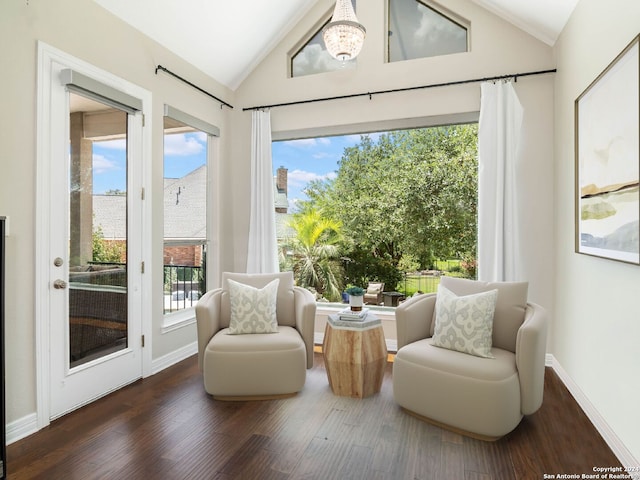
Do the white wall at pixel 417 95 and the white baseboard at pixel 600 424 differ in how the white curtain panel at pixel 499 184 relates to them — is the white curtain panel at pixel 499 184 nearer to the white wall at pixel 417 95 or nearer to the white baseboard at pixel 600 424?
the white wall at pixel 417 95

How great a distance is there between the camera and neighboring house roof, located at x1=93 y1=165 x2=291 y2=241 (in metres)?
3.10

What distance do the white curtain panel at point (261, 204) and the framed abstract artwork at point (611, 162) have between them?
9.03 feet

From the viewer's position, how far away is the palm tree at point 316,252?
4.52 m

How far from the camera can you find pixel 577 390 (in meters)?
2.84

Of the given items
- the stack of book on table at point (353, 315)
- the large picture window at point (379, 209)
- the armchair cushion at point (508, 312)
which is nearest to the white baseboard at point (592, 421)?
the armchair cushion at point (508, 312)

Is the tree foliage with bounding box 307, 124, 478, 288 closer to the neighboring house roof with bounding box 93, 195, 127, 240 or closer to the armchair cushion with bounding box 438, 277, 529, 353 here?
the armchair cushion with bounding box 438, 277, 529, 353

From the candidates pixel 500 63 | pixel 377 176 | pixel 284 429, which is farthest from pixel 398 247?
pixel 284 429

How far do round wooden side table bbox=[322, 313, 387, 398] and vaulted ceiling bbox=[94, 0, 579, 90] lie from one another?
276 cm

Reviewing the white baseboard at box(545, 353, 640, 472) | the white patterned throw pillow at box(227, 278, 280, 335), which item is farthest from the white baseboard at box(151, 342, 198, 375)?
the white baseboard at box(545, 353, 640, 472)

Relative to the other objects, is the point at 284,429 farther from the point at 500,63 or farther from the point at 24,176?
the point at 500,63

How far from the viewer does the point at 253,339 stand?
294 centimetres

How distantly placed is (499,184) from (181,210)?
2925 mm

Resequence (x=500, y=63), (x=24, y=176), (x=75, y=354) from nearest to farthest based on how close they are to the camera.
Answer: (x=24, y=176) < (x=75, y=354) < (x=500, y=63)

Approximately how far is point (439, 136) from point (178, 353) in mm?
3289
